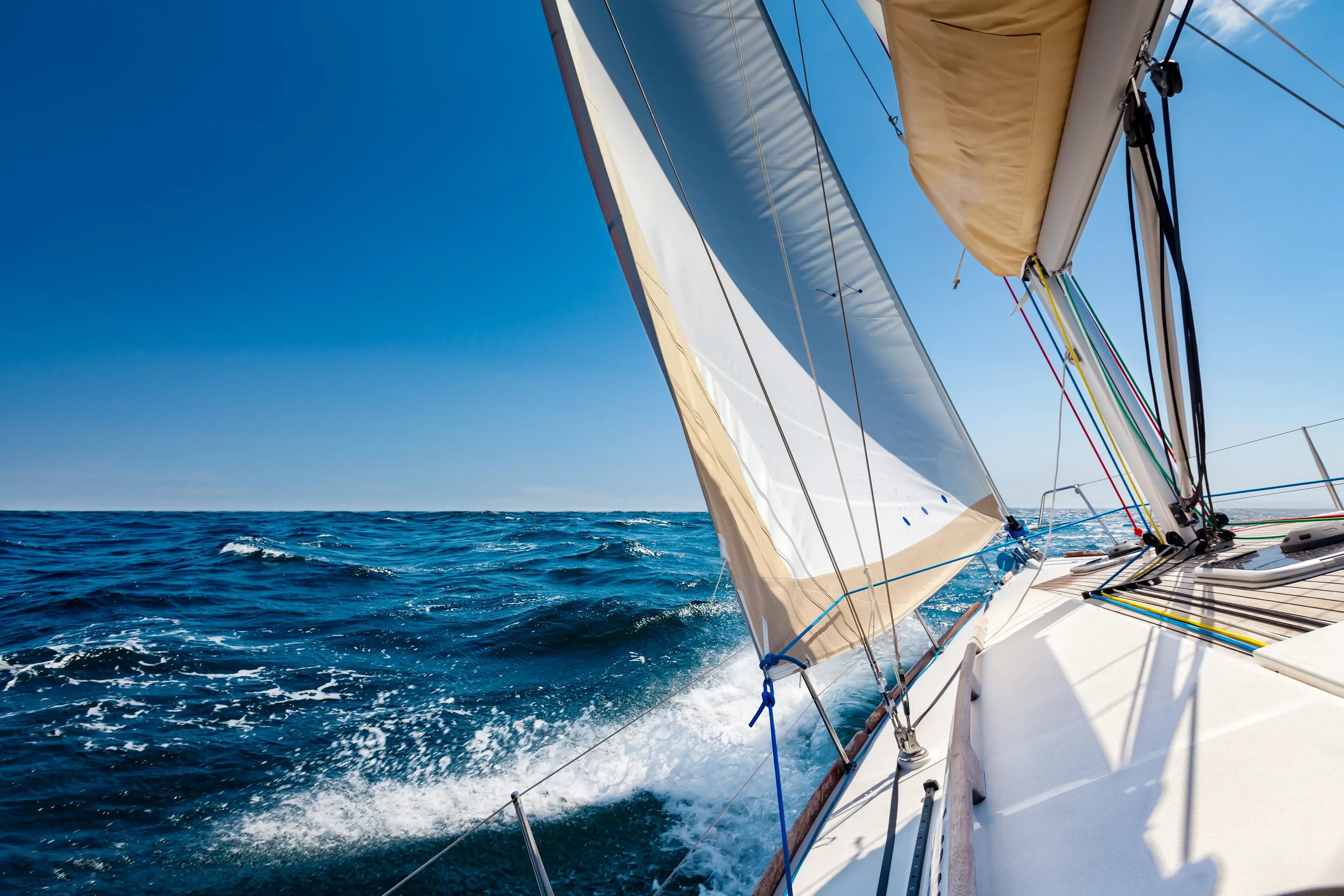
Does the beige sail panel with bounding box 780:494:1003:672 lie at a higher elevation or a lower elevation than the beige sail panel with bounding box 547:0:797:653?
lower

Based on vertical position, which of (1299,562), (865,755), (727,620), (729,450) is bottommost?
(727,620)

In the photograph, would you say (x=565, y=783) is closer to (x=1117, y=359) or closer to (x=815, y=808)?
(x=815, y=808)

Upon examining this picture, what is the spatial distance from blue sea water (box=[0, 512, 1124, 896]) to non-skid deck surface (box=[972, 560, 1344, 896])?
149cm

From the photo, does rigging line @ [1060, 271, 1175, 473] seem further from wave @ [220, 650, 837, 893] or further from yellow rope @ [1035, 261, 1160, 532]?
wave @ [220, 650, 837, 893]

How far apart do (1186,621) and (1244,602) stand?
0.31 metres

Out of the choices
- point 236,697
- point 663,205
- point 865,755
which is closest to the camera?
point 865,755

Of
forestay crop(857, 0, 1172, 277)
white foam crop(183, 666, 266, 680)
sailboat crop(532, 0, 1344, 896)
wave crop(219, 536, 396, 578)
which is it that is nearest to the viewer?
sailboat crop(532, 0, 1344, 896)

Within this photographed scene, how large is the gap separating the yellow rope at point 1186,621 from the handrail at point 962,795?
773mm

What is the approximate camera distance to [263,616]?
793 cm

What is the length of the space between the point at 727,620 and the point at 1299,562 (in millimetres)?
6032

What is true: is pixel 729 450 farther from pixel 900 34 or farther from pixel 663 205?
pixel 900 34

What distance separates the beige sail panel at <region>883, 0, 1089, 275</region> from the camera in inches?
68.4

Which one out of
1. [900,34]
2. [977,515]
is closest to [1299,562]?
[977,515]

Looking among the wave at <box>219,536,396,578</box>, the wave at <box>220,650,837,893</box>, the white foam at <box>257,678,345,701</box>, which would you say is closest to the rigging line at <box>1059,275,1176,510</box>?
the wave at <box>220,650,837,893</box>
